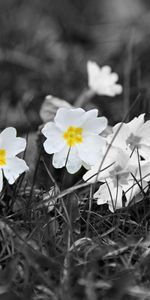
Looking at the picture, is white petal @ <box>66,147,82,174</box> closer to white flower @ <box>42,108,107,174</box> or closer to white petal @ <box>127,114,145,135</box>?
white flower @ <box>42,108,107,174</box>

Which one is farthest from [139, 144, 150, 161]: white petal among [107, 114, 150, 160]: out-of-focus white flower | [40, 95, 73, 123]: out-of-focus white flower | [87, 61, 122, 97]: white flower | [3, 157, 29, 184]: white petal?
[87, 61, 122, 97]: white flower

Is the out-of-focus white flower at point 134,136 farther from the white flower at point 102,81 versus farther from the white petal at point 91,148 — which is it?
the white flower at point 102,81

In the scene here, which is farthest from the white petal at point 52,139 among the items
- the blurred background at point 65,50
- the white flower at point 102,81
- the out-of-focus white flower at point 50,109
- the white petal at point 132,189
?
the white flower at point 102,81

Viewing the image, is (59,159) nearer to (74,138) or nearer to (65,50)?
(74,138)

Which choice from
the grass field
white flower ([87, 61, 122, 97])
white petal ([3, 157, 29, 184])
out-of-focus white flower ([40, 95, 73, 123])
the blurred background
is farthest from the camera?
the blurred background

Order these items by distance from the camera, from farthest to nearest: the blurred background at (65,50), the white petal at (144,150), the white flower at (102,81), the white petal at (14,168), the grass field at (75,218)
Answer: the blurred background at (65,50)
the white flower at (102,81)
the white petal at (144,150)
the white petal at (14,168)
the grass field at (75,218)

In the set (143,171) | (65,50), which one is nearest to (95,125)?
(143,171)

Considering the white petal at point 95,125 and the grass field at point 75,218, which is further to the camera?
the white petal at point 95,125
